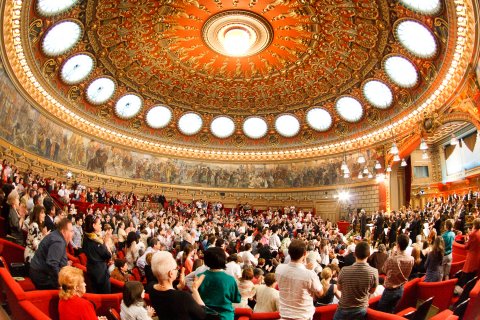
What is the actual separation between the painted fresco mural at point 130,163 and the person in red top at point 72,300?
1755 cm

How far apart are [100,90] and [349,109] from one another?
20.3m

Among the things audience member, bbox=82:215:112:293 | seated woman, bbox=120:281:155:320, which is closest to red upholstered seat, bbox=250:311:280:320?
seated woman, bbox=120:281:155:320

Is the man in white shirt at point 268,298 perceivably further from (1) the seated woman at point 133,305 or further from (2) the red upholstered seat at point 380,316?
(1) the seated woman at point 133,305

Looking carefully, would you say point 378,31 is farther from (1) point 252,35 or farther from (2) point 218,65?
(2) point 218,65

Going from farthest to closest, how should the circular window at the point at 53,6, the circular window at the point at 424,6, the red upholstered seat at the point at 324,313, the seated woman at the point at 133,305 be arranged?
1. the circular window at the point at 53,6
2. the circular window at the point at 424,6
3. the red upholstered seat at the point at 324,313
4. the seated woman at the point at 133,305

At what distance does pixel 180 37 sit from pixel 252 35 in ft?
16.0

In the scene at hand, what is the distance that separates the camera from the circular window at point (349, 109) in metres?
29.6

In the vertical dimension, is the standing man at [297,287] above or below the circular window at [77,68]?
below

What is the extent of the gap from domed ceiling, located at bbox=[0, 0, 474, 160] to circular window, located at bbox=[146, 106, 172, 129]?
99 mm

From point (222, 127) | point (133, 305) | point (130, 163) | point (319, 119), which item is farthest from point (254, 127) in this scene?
point (133, 305)

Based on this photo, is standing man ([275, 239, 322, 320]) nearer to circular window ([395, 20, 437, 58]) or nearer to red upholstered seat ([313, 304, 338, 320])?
red upholstered seat ([313, 304, 338, 320])

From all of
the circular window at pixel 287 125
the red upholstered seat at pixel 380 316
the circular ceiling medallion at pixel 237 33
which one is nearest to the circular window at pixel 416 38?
the circular ceiling medallion at pixel 237 33

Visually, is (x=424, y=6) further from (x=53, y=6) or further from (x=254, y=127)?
(x=254, y=127)

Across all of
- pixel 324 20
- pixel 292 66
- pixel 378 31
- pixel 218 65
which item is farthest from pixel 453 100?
pixel 218 65
